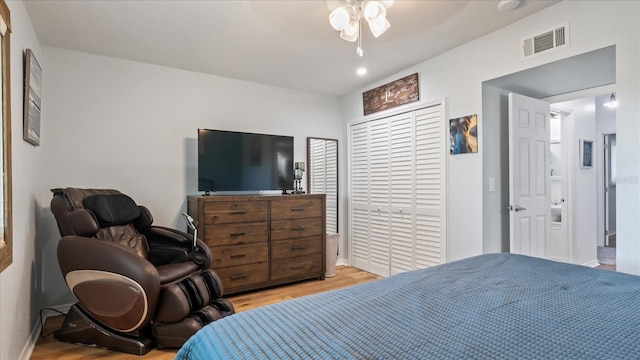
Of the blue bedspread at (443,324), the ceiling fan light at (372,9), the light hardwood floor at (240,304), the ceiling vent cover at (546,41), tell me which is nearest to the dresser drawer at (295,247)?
the light hardwood floor at (240,304)

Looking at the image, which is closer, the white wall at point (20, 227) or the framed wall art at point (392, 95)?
the white wall at point (20, 227)

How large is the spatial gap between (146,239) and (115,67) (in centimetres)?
175

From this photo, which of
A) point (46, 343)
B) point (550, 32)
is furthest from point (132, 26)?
point (550, 32)

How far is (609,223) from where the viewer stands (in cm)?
583

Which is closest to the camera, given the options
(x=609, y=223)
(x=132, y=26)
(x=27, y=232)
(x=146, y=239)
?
(x=27, y=232)

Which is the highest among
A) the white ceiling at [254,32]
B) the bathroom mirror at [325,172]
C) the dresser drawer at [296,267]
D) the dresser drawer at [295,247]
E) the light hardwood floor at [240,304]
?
the white ceiling at [254,32]

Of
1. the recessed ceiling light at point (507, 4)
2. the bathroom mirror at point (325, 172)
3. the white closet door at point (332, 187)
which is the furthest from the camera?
the white closet door at point (332, 187)

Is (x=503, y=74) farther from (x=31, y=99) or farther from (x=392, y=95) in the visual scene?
(x=31, y=99)

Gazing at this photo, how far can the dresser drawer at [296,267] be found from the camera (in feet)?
11.5

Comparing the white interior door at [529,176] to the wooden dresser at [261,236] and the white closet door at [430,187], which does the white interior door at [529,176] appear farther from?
the wooden dresser at [261,236]

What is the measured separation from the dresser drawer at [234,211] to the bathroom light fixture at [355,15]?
76.7 inches

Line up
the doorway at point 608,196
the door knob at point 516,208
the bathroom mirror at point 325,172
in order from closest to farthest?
the door knob at point 516,208 < the bathroom mirror at point 325,172 < the doorway at point 608,196

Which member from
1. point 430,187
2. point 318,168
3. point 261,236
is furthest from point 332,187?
point 430,187

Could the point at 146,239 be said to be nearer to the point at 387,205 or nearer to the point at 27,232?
the point at 27,232
